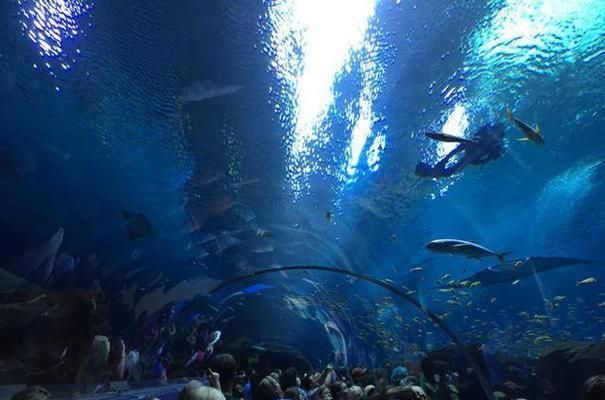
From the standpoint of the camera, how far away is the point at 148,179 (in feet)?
29.9

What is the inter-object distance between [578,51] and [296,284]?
45.3 feet

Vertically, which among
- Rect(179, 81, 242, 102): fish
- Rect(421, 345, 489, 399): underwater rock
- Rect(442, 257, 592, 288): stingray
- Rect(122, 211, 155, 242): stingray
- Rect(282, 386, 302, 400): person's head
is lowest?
Rect(282, 386, 302, 400): person's head

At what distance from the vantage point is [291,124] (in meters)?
7.23

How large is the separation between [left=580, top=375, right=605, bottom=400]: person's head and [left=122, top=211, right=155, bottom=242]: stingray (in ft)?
34.7

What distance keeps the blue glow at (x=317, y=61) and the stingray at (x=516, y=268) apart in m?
12.9

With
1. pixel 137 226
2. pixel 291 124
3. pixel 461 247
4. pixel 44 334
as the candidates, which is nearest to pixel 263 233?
pixel 137 226

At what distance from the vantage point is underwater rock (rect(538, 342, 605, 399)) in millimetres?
8883

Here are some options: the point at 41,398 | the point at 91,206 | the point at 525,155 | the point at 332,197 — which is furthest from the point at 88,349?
the point at 525,155

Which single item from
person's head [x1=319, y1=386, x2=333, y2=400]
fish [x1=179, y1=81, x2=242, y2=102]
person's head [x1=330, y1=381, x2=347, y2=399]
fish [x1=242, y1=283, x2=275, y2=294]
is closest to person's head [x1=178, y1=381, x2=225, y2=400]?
person's head [x1=319, y1=386, x2=333, y2=400]

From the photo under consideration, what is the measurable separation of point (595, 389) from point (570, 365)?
333 inches

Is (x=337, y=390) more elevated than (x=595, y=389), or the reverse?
(x=337, y=390)

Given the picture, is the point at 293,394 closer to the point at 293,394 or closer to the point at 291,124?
the point at 293,394

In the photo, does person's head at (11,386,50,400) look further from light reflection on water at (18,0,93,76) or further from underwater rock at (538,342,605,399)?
underwater rock at (538,342,605,399)

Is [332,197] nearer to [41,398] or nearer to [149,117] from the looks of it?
[149,117]
